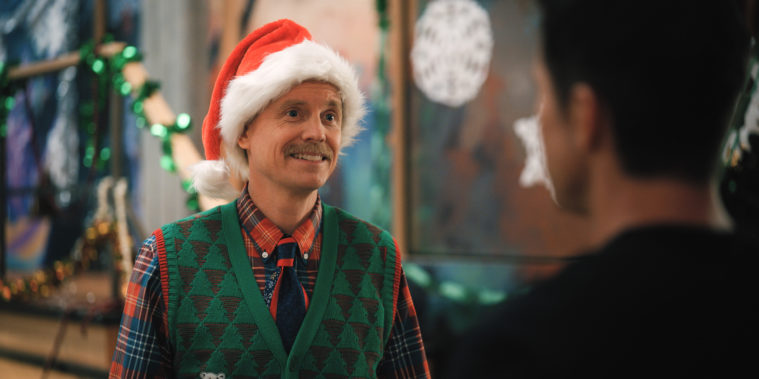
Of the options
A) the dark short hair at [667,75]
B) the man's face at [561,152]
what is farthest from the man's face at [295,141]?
the dark short hair at [667,75]

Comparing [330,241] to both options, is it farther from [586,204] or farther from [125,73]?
[125,73]

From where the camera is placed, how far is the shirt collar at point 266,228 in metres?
1.53

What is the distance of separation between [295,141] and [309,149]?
0.12 feet

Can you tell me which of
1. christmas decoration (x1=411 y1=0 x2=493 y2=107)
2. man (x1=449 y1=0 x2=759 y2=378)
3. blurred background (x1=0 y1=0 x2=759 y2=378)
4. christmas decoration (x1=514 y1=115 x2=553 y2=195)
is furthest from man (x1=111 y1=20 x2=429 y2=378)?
christmas decoration (x1=411 y1=0 x2=493 y2=107)

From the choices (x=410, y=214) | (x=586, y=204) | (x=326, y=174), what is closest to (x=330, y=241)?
(x=326, y=174)

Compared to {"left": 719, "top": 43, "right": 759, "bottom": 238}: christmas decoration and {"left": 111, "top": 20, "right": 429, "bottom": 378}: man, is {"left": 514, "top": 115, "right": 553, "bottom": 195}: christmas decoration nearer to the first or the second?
{"left": 719, "top": 43, "right": 759, "bottom": 238}: christmas decoration

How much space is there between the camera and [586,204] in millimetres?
841

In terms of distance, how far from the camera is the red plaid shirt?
141 centimetres

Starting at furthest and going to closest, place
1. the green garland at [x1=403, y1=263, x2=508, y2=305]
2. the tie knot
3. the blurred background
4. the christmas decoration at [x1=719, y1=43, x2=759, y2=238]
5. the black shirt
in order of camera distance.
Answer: the green garland at [x1=403, y1=263, x2=508, y2=305], the blurred background, the christmas decoration at [x1=719, y1=43, x2=759, y2=238], the tie knot, the black shirt

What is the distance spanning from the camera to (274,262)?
59.8 inches

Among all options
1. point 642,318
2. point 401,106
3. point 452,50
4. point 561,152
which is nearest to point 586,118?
point 561,152

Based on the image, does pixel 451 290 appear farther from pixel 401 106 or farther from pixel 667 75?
pixel 667 75

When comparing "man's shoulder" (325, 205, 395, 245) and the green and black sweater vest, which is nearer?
the green and black sweater vest

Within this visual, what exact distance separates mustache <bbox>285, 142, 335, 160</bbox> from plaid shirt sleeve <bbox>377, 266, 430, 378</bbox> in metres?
0.39
